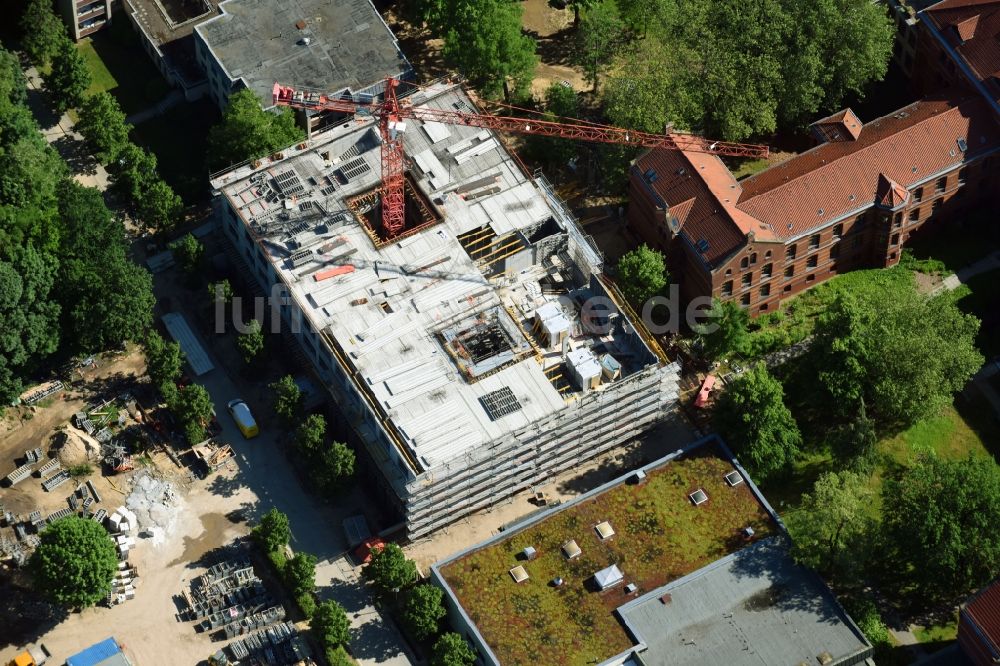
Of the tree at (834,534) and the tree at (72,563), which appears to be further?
the tree at (834,534)

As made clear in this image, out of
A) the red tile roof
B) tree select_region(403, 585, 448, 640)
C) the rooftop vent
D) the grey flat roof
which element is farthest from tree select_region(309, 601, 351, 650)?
the red tile roof

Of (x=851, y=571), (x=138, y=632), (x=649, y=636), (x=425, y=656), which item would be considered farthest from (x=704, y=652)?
(x=138, y=632)

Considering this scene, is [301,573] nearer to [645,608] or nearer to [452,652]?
[452,652]

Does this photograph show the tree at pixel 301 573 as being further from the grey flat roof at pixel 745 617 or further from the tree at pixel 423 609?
the grey flat roof at pixel 745 617

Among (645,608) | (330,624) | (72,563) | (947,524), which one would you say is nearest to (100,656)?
(72,563)

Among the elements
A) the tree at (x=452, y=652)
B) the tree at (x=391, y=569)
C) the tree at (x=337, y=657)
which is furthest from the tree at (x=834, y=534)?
the tree at (x=337, y=657)

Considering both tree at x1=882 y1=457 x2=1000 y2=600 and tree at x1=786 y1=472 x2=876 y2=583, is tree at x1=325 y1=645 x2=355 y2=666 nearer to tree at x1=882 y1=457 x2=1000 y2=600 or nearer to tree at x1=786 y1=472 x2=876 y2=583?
tree at x1=786 y1=472 x2=876 y2=583
